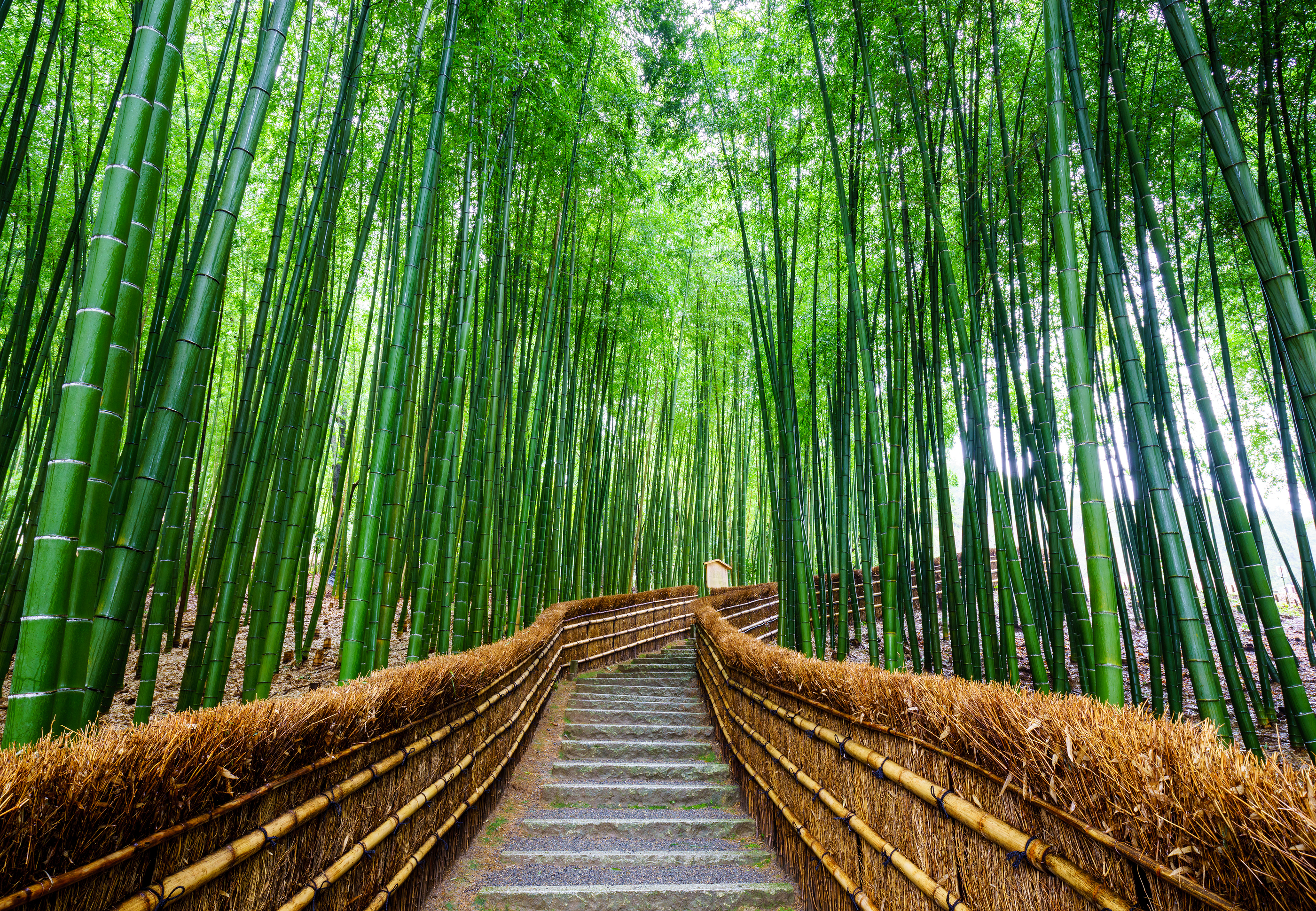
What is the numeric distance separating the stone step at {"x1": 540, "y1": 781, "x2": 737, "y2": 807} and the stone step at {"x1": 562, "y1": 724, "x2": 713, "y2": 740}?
0.70 m

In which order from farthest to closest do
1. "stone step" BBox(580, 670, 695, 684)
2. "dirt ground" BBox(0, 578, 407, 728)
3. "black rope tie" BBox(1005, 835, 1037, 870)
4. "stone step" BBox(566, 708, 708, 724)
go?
"stone step" BBox(580, 670, 695, 684), "stone step" BBox(566, 708, 708, 724), "dirt ground" BBox(0, 578, 407, 728), "black rope tie" BBox(1005, 835, 1037, 870)

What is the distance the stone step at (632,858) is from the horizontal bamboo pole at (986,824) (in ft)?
2.45

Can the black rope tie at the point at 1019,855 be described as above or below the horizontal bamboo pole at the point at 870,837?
above

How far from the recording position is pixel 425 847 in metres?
1.92

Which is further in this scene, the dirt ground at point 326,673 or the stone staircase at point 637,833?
the dirt ground at point 326,673

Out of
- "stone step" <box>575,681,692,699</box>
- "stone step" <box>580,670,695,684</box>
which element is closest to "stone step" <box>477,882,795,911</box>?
"stone step" <box>575,681,692,699</box>

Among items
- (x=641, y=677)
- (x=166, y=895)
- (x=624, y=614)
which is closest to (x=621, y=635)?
(x=624, y=614)

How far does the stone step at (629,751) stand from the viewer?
334 centimetres

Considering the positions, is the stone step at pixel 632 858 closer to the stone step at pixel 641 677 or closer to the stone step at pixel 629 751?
the stone step at pixel 629 751

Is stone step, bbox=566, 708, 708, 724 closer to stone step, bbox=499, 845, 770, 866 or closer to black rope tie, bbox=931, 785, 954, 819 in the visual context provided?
stone step, bbox=499, 845, 770, 866

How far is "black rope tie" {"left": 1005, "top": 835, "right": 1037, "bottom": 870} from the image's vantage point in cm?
107

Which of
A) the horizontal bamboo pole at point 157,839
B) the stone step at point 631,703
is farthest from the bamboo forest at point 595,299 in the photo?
the stone step at point 631,703

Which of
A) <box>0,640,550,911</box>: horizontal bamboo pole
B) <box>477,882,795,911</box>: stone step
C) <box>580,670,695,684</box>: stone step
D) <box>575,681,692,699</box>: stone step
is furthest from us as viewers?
<box>580,670,695,684</box>: stone step

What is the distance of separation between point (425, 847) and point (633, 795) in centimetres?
115
